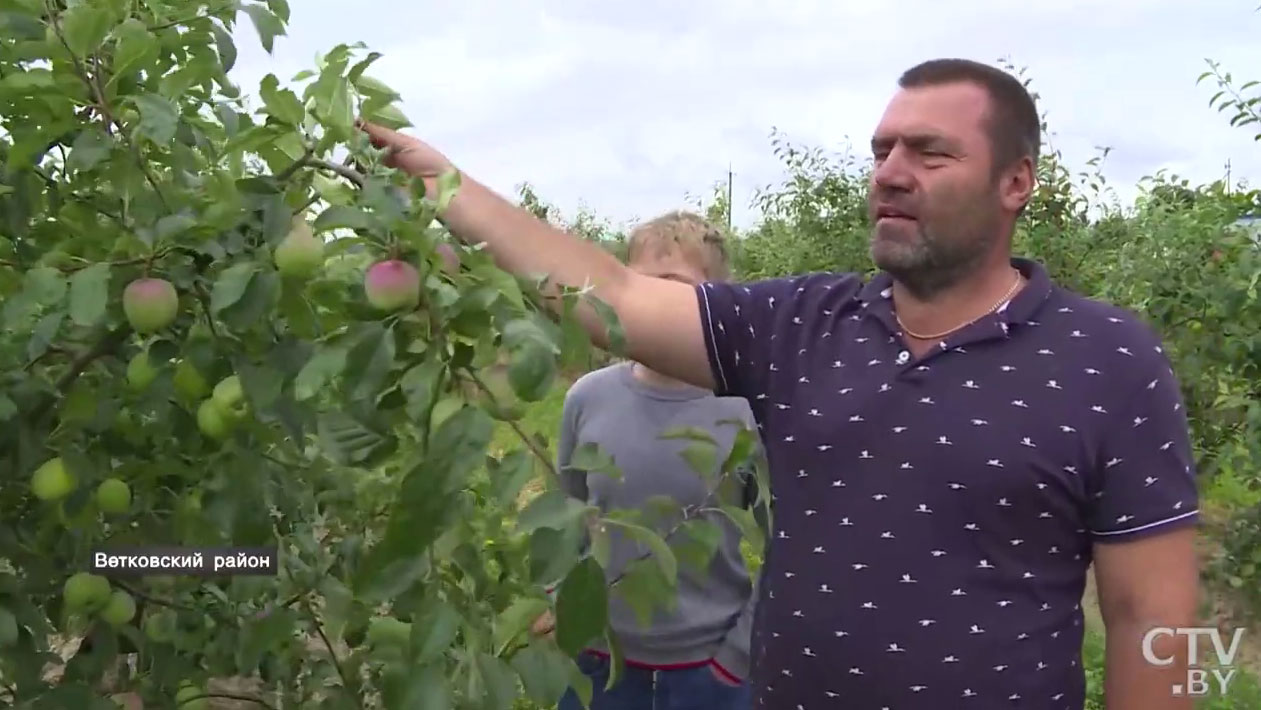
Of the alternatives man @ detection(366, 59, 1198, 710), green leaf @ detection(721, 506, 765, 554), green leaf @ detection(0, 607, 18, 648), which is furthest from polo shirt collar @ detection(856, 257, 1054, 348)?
green leaf @ detection(0, 607, 18, 648)

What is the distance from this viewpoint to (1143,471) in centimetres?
148

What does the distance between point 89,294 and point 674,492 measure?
1.50 metres

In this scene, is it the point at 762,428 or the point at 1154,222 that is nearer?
the point at 762,428

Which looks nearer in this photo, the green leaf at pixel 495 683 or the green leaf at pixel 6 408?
the green leaf at pixel 495 683

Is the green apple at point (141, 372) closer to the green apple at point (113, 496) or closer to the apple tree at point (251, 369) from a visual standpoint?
the apple tree at point (251, 369)

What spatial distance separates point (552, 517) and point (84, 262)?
1.74 ft

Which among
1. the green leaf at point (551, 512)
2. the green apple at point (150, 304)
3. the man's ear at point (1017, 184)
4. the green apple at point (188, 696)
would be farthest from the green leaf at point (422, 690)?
the man's ear at point (1017, 184)

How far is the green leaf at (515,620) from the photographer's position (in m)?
0.94

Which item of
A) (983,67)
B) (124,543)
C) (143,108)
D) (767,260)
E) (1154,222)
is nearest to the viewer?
(143,108)

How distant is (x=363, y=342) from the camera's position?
0.85m

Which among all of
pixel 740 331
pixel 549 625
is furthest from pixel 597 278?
pixel 549 625

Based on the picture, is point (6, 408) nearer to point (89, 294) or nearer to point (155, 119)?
point (89, 294)

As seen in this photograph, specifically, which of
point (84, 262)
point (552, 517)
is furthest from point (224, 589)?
point (552, 517)

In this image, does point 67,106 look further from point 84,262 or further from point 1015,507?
point 1015,507
